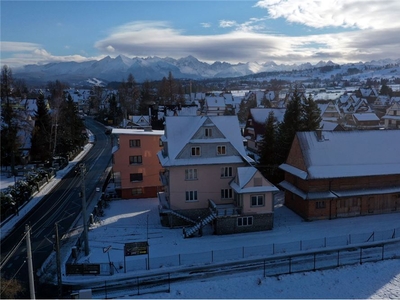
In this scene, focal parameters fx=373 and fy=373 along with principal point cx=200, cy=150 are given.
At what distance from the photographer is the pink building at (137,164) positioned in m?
38.9

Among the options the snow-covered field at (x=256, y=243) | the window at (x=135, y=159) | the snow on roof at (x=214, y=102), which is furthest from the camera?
the snow on roof at (x=214, y=102)

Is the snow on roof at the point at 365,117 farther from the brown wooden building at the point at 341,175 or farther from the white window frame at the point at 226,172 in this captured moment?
the white window frame at the point at 226,172

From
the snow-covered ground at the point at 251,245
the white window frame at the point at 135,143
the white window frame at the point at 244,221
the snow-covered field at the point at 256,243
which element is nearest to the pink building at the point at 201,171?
the white window frame at the point at 244,221

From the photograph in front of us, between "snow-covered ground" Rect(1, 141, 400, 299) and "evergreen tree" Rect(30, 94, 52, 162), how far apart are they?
648 inches

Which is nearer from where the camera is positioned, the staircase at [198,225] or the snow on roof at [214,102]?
the staircase at [198,225]

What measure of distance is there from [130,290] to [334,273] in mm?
12427

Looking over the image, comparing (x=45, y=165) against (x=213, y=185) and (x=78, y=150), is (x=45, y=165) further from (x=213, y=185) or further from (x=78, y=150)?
(x=213, y=185)

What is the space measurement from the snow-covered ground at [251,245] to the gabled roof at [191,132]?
6.22 meters

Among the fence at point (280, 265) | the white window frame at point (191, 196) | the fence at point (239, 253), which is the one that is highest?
the white window frame at point (191, 196)

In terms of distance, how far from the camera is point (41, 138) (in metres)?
55.0

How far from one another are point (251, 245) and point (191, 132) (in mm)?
11228

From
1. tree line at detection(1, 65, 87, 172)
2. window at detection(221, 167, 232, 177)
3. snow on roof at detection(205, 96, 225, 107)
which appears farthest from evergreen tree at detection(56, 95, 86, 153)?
snow on roof at detection(205, 96, 225, 107)

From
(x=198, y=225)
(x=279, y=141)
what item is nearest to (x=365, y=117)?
(x=279, y=141)

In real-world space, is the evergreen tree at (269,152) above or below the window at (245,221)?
above
